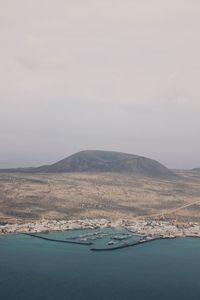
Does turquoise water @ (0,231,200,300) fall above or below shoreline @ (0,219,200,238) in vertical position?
below

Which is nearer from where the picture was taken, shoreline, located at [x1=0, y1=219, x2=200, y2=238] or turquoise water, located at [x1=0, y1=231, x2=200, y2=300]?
turquoise water, located at [x1=0, y1=231, x2=200, y2=300]

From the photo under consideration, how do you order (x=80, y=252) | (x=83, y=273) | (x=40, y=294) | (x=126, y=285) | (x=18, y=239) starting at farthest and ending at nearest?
(x=18, y=239) → (x=80, y=252) → (x=83, y=273) → (x=126, y=285) → (x=40, y=294)

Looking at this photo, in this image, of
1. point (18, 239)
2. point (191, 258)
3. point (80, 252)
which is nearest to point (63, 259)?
point (80, 252)

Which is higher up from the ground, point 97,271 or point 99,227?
point 99,227

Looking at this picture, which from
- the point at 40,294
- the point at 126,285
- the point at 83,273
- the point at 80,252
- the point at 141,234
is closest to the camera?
the point at 40,294

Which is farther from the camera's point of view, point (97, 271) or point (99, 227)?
point (99, 227)

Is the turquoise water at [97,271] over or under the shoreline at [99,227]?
under

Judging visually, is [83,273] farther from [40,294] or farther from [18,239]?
[18,239]

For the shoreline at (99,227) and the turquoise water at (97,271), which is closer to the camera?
the turquoise water at (97,271)
